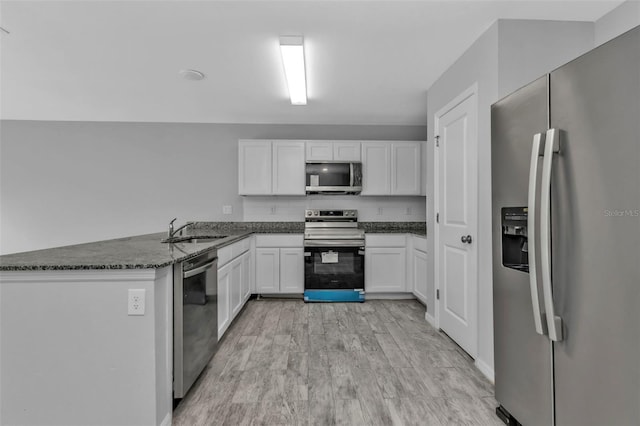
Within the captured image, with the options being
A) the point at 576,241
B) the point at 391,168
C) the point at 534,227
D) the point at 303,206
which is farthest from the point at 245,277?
the point at 576,241

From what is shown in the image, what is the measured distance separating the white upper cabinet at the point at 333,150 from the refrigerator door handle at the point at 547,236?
3.31 meters

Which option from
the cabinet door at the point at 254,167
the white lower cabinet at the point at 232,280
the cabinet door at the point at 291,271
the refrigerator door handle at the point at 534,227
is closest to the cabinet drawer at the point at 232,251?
the white lower cabinet at the point at 232,280

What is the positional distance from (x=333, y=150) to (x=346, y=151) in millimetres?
181

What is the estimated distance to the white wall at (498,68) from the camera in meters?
2.17

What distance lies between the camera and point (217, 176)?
4.88 meters

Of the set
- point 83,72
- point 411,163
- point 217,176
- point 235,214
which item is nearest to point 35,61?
point 83,72

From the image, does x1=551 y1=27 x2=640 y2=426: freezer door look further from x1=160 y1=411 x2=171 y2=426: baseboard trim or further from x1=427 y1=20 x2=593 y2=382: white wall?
x1=160 y1=411 x2=171 y2=426: baseboard trim

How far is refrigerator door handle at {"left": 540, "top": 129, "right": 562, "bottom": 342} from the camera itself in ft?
4.21

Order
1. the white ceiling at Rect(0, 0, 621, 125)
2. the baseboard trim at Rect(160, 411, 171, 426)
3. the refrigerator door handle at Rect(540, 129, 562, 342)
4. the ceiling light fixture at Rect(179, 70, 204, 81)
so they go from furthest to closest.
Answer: the ceiling light fixture at Rect(179, 70, 204, 81) < the white ceiling at Rect(0, 0, 621, 125) < the baseboard trim at Rect(160, 411, 171, 426) < the refrigerator door handle at Rect(540, 129, 562, 342)

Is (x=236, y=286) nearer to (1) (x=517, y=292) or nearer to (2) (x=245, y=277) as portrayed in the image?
(2) (x=245, y=277)

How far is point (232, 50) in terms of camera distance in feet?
8.80

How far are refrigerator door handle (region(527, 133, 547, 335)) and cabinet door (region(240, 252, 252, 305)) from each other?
114 inches

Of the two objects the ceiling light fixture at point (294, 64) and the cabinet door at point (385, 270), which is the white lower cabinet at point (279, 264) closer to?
the cabinet door at point (385, 270)

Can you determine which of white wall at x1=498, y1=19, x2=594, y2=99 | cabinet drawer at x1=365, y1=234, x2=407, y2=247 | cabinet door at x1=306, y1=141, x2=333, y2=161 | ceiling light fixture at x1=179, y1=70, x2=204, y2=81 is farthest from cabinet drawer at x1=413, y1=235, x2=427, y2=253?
ceiling light fixture at x1=179, y1=70, x2=204, y2=81
